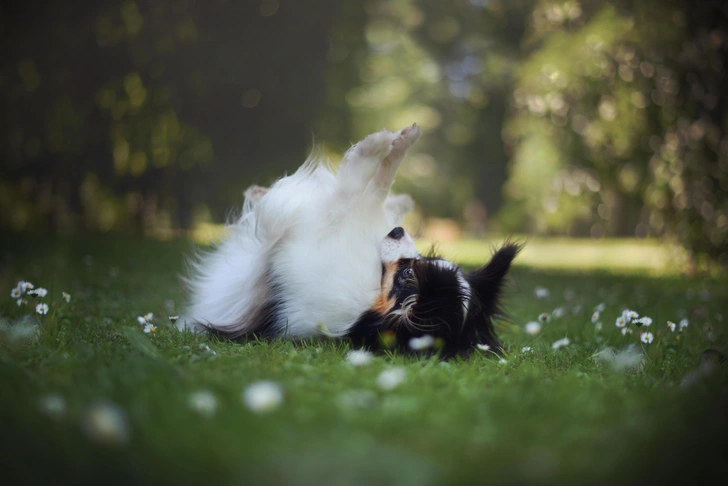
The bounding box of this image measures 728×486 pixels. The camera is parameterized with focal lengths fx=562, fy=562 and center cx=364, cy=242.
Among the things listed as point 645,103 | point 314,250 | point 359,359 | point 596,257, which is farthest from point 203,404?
point 596,257

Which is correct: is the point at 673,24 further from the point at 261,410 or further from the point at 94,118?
the point at 94,118

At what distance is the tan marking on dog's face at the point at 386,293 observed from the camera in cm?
298

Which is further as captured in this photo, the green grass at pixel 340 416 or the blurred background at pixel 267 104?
the blurred background at pixel 267 104

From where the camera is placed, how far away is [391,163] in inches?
146

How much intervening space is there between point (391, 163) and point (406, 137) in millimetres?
200

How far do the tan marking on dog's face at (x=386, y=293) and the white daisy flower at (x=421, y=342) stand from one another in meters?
0.24

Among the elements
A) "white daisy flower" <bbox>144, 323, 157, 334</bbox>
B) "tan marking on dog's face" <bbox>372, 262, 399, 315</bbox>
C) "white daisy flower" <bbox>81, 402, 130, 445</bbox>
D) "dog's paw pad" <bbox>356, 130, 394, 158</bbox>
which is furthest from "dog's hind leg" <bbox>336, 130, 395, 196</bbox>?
"white daisy flower" <bbox>81, 402, 130, 445</bbox>

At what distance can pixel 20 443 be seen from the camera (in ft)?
4.66

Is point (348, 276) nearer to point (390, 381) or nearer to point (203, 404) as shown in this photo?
point (390, 381)

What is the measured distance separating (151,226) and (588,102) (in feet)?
28.1

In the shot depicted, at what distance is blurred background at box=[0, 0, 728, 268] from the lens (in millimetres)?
7520

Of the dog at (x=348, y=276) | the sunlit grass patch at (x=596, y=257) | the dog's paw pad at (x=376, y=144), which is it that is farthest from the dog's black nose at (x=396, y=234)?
the sunlit grass patch at (x=596, y=257)

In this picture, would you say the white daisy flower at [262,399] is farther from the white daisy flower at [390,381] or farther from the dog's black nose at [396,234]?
the dog's black nose at [396,234]

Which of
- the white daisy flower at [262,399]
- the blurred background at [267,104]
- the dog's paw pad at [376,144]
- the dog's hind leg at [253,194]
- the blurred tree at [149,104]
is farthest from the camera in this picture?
the blurred tree at [149,104]
